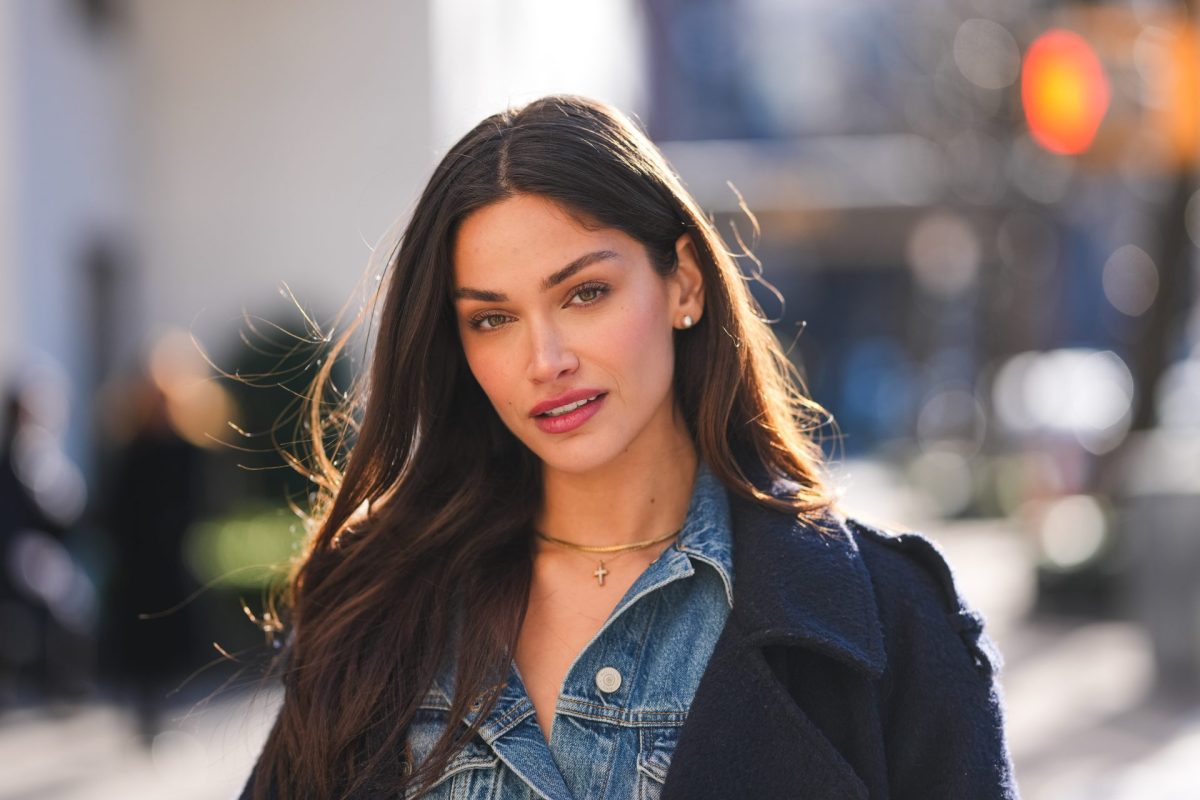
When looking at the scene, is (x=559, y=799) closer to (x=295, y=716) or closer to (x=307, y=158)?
(x=295, y=716)

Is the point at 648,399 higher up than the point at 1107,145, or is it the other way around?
the point at 1107,145

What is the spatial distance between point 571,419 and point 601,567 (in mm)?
331

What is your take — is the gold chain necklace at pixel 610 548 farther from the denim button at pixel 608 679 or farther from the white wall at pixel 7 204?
the white wall at pixel 7 204

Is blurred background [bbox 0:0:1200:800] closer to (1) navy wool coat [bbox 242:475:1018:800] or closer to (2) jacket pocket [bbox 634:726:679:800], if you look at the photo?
(1) navy wool coat [bbox 242:475:1018:800]

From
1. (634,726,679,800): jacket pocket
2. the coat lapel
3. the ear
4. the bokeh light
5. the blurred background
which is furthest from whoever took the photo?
Result: the bokeh light

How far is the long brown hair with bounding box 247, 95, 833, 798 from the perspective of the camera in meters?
2.38

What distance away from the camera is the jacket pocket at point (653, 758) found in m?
2.27

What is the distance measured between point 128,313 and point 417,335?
9572 millimetres

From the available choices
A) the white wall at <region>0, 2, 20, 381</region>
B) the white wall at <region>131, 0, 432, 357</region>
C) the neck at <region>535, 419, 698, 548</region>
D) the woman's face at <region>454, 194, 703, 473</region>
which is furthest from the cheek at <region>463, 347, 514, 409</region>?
the white wall at <region>0, 2, 20, 381</region>

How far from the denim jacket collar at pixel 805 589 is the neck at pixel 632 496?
188mm

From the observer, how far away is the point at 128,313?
11.5 m

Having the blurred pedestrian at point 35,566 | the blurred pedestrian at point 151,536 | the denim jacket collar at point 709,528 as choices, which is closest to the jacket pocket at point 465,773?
the denim jacket collar at point 709,528

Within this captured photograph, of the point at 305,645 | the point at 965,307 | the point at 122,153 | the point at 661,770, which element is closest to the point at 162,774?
the point at 305,645

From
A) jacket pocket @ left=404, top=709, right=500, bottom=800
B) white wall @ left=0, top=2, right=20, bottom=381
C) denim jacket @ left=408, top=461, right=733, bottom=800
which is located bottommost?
jacket pocket @ left=404, top=709, right=500, bottom=800
